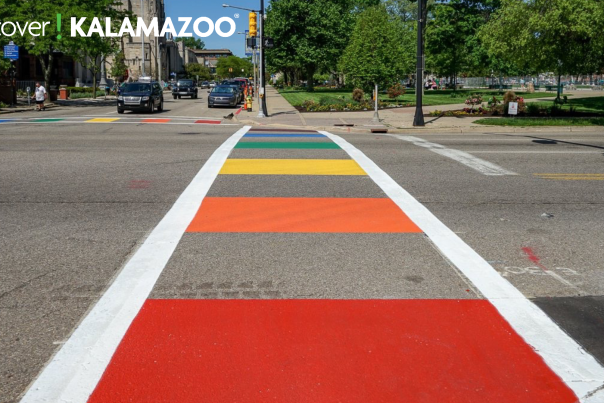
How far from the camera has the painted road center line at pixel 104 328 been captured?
3475 mm

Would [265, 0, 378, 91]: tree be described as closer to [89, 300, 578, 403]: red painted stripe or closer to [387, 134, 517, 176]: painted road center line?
[387, 134, 517, 176]: painted road center line

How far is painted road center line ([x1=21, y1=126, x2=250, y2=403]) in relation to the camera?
11.4 feet

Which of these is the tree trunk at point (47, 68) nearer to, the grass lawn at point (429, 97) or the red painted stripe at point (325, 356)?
the grass lawn at point (429, 97)

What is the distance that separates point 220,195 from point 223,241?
267cm

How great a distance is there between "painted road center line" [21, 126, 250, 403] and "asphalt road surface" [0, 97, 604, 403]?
15 millimetres

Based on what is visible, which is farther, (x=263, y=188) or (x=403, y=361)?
(x=263, y=188)

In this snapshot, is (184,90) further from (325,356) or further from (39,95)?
(325,356)

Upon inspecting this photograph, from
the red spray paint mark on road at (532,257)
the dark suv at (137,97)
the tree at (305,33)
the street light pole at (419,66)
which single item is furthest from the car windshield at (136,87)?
the tree at (305,33)

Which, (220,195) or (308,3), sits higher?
(308,3)

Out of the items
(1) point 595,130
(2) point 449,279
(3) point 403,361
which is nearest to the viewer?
(3) point 403,361

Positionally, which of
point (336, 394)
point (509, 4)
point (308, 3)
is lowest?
point (336, 394)

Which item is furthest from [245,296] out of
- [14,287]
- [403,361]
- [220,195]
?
[220,195]

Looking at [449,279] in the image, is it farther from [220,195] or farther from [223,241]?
[220,195]

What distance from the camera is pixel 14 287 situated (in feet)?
16.9
